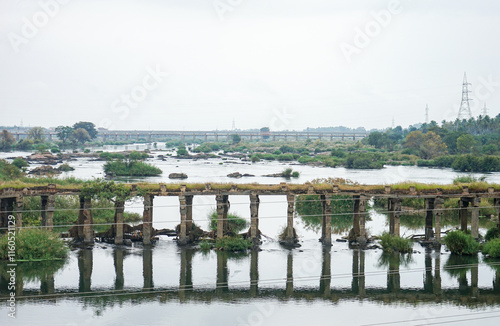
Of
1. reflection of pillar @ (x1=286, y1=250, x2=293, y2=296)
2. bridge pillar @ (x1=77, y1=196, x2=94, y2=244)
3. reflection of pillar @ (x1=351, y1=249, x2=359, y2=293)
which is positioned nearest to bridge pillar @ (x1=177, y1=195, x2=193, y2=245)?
bridge pillar @ (x1=77, y1=196, x2=94, y2=244)

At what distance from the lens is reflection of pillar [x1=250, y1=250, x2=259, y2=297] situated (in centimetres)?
3100

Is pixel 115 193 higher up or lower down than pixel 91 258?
higher up

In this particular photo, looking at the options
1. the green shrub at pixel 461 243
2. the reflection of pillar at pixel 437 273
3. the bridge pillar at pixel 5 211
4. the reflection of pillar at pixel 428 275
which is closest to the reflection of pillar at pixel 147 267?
the bridge pillar at pixel 5 211

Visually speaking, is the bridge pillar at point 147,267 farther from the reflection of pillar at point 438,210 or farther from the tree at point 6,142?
the tree at point 6,142

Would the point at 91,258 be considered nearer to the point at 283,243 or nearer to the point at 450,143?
the point at 283,243

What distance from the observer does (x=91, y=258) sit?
35.7 metres

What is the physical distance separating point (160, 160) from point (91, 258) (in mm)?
94854

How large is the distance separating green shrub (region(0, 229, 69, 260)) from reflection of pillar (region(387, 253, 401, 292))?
19470 mm

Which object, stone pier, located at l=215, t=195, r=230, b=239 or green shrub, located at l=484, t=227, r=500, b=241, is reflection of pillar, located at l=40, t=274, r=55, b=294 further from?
green shrub, located at l=484, t=227, r=500, b=241

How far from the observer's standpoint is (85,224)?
37719 millimetres

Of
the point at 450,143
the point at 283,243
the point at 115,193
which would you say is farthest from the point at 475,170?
the point at 115,193

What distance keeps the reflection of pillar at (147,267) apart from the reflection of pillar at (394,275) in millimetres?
13236

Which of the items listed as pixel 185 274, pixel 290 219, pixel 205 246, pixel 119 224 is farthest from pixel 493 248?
pixel 119 224

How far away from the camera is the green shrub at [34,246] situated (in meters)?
33.8
